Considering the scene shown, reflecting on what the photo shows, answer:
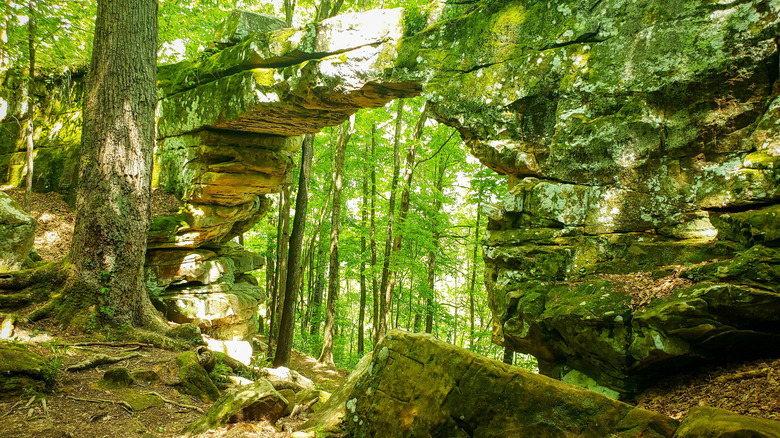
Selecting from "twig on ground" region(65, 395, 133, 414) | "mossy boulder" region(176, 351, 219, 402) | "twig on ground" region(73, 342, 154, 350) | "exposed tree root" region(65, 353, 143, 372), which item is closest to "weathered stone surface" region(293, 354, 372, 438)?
"twig on ground" region(65, 395, 133, 414)

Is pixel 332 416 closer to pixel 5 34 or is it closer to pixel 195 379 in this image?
pixel 195 379

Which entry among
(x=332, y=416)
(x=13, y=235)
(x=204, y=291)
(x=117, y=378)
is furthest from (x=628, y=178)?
(x=204, y=291)

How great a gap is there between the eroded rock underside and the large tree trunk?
2541mm

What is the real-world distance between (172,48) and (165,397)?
11.2 metres

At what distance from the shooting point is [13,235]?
7.01 m

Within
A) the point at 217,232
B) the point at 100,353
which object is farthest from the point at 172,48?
the point at 100,353

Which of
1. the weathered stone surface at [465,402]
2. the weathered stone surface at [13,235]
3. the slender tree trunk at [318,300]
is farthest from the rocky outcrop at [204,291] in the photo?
the weathered stone surface at [465,402]

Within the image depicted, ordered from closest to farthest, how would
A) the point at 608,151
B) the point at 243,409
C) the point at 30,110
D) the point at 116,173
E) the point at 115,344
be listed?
the point at 243,409 → the point at 608,151 → the point at 115,344 → the point at 116,173 → the point at 30,110

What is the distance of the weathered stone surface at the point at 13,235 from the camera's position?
690 centimetres

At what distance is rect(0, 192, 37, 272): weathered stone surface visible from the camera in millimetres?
6898

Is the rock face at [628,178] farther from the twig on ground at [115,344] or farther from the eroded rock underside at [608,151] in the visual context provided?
the twig on ground at [115,344]

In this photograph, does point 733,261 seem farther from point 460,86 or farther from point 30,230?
point 30,230

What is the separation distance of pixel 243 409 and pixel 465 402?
2.36m

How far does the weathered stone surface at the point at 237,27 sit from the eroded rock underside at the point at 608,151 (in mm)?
2183
